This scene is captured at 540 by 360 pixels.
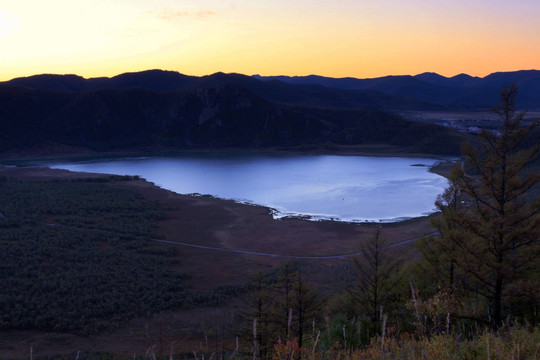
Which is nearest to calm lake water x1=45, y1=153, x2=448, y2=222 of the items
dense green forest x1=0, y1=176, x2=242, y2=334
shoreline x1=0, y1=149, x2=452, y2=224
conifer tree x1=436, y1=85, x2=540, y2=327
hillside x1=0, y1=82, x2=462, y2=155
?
shoreline x1=0, y1=149, x2=452, y2=224

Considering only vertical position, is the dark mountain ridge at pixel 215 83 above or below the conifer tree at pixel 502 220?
above

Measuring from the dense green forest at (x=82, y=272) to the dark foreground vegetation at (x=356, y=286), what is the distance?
Answer: 66 millimetres

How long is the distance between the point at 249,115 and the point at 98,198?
69.9 metres

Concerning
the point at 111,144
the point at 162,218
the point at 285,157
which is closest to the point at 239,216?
the point at 162,218

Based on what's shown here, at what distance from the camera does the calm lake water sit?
1569 inches

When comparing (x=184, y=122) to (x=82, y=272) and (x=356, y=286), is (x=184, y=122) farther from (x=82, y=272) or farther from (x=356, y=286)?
(x=356, y=286)

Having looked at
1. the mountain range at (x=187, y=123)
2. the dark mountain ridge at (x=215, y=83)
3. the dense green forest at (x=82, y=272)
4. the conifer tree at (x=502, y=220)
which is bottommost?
the dense green forest at (x=82, y=272)

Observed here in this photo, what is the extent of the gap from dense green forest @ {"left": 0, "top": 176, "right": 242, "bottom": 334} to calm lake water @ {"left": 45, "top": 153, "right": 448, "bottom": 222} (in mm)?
14779

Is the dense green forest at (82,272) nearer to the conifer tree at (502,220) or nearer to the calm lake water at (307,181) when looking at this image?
the conifer tree at (502,220)

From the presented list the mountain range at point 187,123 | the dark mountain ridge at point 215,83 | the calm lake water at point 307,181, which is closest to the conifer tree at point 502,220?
the calm lake water at point 307,181

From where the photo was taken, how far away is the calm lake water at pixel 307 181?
1569 inches

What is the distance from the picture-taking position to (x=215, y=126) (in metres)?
105


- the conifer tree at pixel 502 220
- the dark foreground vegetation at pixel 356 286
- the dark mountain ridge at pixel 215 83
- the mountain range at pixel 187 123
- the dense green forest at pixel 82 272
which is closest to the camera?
the dark foreground vegetation at pixel 356 286

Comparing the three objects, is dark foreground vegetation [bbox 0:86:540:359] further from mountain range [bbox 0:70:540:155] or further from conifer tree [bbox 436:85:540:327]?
mountain range [bbox 0:70:540:155]
